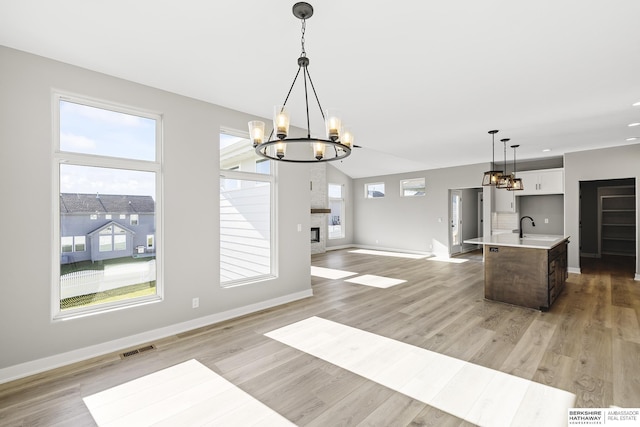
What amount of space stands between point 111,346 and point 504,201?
874 centimetres

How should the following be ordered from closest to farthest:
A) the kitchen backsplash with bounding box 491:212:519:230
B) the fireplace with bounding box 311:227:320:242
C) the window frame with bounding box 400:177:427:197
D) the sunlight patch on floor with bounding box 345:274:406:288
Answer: the sunlight patch on floor with bounding box 345:274:406:288
the kitchen backsplash with bounding box 491:212:519:230
the window frame with bounding box 400:177:427:197
the fireplace with bounding box 311:227:320:242

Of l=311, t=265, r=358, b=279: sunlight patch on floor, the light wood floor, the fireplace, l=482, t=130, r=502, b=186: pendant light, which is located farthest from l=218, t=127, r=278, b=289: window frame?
the fireplace

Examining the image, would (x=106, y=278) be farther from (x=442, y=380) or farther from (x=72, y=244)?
(x=442, y=380)

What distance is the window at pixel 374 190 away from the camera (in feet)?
34.8

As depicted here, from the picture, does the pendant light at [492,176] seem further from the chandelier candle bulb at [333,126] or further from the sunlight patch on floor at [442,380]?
the chandelier candle bulb at [333,126]

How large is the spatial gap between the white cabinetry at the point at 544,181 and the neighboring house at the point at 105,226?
26.7 feet

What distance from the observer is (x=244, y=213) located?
164 inches

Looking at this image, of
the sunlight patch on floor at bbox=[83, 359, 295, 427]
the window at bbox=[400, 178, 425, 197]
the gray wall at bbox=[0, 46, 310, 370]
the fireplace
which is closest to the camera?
the sunlight patch on floor at bbox=[83, 359, 295, 427]

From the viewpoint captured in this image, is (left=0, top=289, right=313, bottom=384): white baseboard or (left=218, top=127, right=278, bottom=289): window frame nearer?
(left=0, top=289, right=313, bottom=384): white baseboard

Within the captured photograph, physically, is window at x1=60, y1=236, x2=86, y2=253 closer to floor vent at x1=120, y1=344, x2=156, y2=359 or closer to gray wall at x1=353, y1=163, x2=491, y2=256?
floor vent at x1=120, y1=344, x2=156, y2=359

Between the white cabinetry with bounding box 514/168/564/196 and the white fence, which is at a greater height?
the white cabinetry with bounding box 514/168/564/196

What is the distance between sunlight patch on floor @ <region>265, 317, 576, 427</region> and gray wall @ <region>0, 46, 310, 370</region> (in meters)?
1.21

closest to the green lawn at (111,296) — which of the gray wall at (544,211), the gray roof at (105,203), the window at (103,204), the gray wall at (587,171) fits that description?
the window at (103,204)

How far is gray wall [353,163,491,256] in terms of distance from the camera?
8.71m
